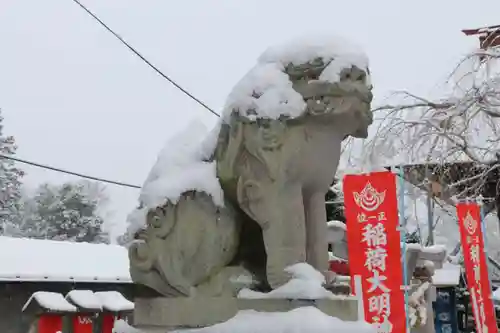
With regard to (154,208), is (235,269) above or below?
below

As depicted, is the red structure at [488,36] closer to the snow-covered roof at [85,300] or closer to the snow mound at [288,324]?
the snow-covered roof at [85,300]

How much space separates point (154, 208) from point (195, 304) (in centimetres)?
52

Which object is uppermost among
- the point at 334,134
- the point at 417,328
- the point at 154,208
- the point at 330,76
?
the point at 330,76

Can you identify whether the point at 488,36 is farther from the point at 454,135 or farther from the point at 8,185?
the point at 8,185

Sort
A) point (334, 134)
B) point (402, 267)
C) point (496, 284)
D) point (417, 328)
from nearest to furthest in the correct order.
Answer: point (334, 134) < point (402, 267) < point (417, 328) < point (496, 284)

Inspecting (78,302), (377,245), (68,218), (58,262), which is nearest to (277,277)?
(377,245)

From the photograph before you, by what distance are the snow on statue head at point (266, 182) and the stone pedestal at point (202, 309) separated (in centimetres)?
6

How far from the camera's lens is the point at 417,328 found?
25.5 feet

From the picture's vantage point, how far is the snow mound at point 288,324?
99.6 inches

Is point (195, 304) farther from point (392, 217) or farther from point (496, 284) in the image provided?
point (496, 284)

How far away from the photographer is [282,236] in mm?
2773

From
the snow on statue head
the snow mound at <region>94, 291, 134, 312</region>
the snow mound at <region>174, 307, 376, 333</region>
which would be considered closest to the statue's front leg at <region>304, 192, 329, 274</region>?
the snow on statue head

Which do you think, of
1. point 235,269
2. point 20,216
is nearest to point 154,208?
point 235,269

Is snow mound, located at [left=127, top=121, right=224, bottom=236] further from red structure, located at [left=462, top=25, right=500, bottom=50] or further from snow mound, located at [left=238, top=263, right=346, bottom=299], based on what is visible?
red structure, located at [left=462, top=25, right=500, bottom=50]
